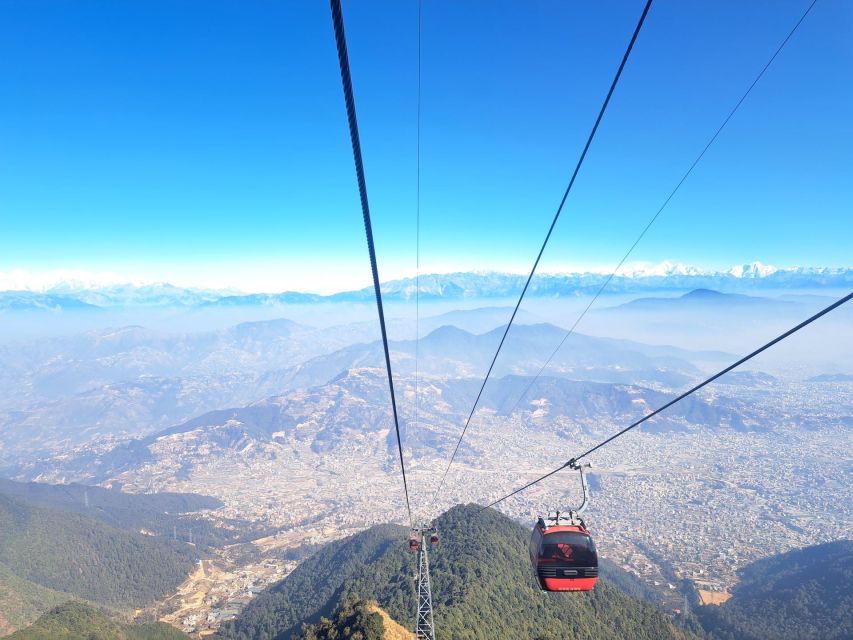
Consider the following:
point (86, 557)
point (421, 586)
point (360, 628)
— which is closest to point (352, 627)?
point (360, 628)

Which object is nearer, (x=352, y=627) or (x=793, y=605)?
(x=352, y=627)

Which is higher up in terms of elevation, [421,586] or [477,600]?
[421,586]

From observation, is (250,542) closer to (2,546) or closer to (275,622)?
(2,546)

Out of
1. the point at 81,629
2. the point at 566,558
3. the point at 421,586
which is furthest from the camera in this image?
the point at 81,629

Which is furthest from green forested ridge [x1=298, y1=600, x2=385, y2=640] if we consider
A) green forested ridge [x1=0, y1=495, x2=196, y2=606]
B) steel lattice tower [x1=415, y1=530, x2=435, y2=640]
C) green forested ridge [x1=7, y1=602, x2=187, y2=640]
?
green forested ridge [x1=0, y1=495, x2=196, y2=606]

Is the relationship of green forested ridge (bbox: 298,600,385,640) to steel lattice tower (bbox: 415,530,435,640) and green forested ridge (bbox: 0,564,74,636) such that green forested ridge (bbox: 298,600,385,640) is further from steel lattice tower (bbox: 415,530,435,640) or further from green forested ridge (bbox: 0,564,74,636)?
green forested ridge (bbox: 0,564,74,636)

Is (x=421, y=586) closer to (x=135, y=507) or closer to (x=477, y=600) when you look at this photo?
(x=477, y=600)
